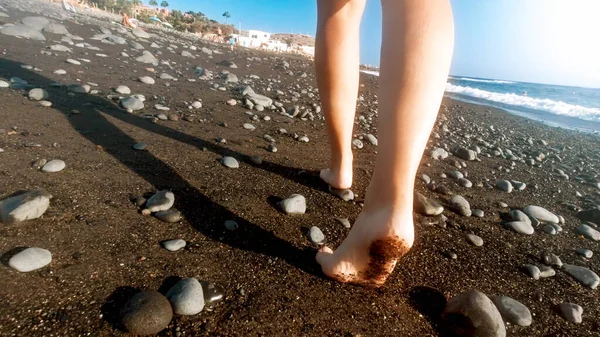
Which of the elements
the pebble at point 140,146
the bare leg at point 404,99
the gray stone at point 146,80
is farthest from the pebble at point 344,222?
the gray stone at point 146,80

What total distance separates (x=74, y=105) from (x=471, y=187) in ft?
10.7

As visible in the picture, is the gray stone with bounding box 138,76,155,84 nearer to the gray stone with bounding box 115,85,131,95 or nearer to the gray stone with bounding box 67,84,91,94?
the gray stone with bounding box 115,85,131,95

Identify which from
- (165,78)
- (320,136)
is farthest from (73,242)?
(165,78)

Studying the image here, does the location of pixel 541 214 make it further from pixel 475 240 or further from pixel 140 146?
pixel 140 146

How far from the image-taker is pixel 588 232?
1858 mm

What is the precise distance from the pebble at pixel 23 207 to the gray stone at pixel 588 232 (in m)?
2.71

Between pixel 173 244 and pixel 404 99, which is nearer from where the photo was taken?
pixel 404 99

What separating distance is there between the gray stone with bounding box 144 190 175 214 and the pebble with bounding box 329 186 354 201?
86 cm

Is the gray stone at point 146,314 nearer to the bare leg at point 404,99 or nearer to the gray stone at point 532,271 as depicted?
the bare leg at point 404,99

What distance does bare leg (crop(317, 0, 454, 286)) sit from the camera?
2.79 feet

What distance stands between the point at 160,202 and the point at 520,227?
189 centimetres

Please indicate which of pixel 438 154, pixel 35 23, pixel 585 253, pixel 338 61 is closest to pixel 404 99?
pixel 338 61

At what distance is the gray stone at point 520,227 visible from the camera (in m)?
1.78

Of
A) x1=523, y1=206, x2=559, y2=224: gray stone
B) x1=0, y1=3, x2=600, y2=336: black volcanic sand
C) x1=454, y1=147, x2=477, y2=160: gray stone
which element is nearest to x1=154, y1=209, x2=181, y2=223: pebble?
x1=0, y1=3, x2=600, y2=336: black volcanic sand
